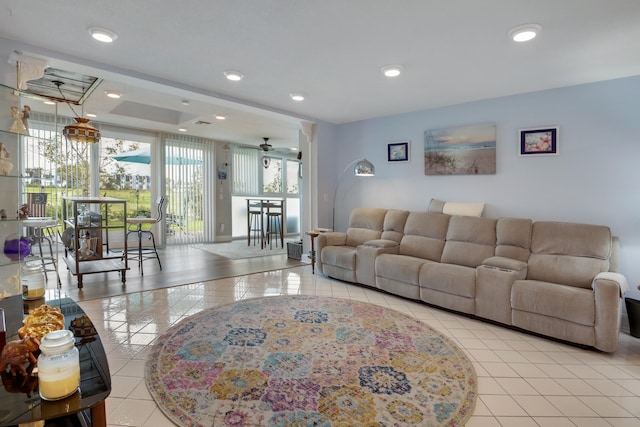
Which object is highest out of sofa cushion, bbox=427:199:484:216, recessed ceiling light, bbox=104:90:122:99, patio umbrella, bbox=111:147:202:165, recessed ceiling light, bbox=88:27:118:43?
recessed ceiling light, bbox=104:90:122:99

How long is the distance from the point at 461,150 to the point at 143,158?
6.04m

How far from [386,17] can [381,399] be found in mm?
2396

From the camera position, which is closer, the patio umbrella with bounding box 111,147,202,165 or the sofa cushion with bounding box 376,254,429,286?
the sofa cushion with bounding box 376,254,429,286

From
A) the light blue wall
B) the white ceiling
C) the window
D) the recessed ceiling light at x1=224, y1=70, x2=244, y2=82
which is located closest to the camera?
the white ceiling

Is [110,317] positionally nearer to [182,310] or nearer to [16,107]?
[182,310]

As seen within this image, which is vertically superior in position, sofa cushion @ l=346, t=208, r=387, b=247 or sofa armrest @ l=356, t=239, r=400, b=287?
sofa cushion @ l=346, t=208, r=387, b=247

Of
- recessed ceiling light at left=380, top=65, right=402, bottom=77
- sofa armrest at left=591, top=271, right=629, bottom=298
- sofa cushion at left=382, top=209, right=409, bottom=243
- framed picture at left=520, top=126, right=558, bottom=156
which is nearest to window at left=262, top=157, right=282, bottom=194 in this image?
sofa cushion at left=382, top=209, right=409, bottom=243

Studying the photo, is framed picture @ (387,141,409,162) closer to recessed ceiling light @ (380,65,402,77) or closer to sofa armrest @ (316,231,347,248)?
sofa armrest @ (316,231,347,248)

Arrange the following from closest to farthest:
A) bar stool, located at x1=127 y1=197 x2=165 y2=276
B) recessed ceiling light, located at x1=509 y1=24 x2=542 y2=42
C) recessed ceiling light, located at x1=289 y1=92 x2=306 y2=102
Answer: recessed ceiling light, located at x1=509 y1=24 x2=542 y2=42, recessed ceiling light, located at x1=289 y1=92 x2=306 y2=102, bar stool, located at x1=127 y1=197 x2=165 y2=276

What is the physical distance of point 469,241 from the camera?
361cm

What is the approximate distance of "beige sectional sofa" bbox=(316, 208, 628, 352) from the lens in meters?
2.46

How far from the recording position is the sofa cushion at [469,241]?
3482 mm

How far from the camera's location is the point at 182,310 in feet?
10.2

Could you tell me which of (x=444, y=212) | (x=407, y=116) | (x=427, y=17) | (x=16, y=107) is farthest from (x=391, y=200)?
(x=16, y=107)
